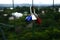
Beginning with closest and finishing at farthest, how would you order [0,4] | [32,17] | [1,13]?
[32,17], [0,4], [1,13]

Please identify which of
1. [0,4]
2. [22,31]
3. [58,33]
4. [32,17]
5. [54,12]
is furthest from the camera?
[54,12]

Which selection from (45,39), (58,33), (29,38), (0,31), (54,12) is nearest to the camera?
(0,31)

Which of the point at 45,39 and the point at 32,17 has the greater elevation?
the point at 32,17

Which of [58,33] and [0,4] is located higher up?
[0,4]

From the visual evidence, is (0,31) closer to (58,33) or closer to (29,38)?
(29,38)

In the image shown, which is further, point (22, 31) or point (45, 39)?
point (22, 31)

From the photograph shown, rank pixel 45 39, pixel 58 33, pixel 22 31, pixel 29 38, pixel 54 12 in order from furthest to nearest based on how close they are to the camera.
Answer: pixel 54 12 → pixel 22 31 → pixel 58 33 → pixel 45 39 → pixel 29 38

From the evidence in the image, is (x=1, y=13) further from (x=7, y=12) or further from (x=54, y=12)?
(x=54, y=12)

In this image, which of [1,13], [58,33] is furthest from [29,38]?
[1,13]

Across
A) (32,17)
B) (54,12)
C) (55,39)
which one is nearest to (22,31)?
(55,39)
